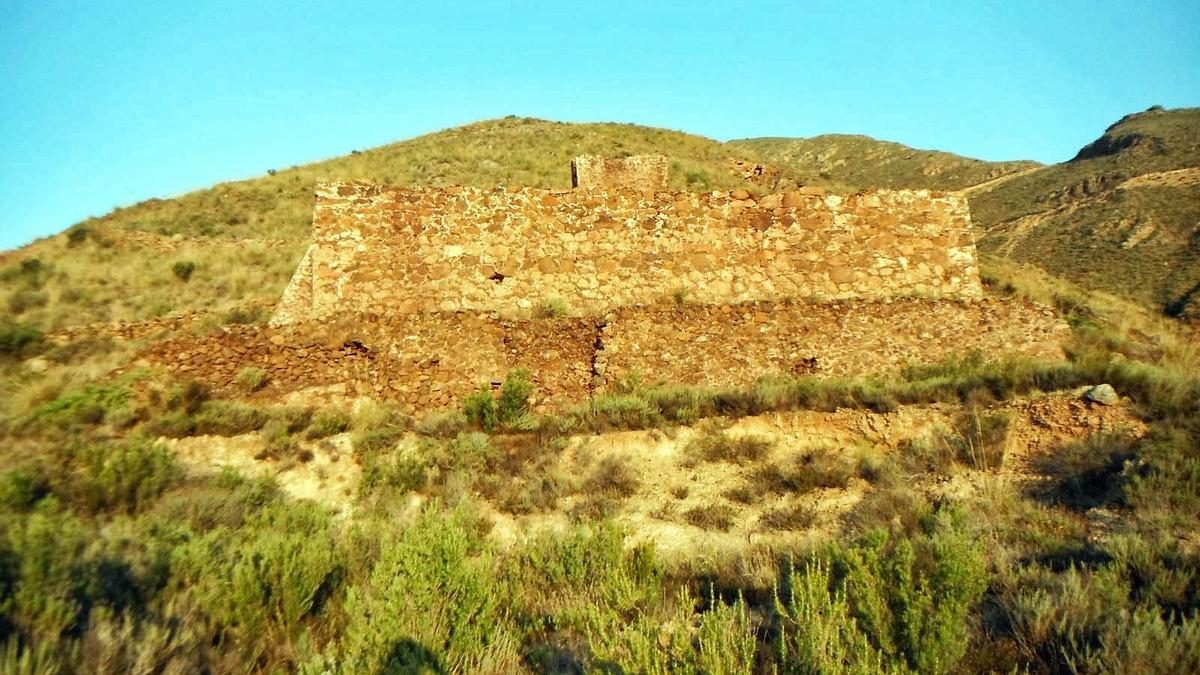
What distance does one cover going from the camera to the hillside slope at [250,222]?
1436 centimetres

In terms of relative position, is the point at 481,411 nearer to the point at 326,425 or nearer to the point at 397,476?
the point at 397,476

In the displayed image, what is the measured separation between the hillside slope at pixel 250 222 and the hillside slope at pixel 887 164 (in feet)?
14.1

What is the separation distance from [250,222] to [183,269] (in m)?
7.79

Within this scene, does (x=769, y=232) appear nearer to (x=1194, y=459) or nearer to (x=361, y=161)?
(x=1194, y=459)

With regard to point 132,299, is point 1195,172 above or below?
above

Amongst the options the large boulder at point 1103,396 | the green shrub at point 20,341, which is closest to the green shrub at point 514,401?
the large boulder at point 1103,396

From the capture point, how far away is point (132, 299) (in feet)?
47.4

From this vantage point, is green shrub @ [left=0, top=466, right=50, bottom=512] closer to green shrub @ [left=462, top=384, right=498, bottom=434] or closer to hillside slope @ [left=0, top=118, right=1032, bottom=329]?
green shrub @ [left=462, top=384, right=498, bottom=434]

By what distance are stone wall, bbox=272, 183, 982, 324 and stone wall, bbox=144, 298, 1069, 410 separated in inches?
28.1

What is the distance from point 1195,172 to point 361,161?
132ft

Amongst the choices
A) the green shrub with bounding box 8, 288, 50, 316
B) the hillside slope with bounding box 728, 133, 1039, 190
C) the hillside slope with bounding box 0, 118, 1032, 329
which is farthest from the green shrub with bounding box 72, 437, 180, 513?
the hillside slope with bounding box 728, 133, 1039, 190

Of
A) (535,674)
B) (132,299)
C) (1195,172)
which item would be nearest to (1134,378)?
(535,674)

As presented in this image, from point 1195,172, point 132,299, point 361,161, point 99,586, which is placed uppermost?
point 361,161

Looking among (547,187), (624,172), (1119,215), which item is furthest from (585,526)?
(1119,215)
